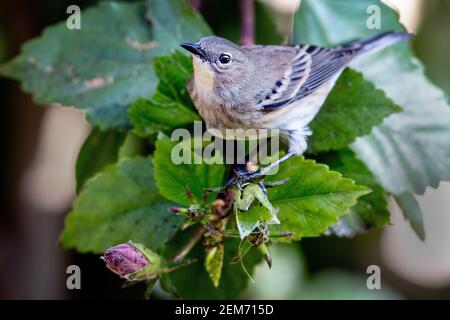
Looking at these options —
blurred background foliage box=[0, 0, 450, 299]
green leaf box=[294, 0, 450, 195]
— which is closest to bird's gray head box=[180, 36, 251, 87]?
green leaf box=[294, 0, 450, 195]

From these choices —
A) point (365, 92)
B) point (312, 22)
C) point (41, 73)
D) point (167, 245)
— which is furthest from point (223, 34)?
point (167, 245)

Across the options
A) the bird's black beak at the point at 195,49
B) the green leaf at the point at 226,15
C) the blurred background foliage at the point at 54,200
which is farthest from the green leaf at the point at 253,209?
the blurred background foliage at the point at 54,200

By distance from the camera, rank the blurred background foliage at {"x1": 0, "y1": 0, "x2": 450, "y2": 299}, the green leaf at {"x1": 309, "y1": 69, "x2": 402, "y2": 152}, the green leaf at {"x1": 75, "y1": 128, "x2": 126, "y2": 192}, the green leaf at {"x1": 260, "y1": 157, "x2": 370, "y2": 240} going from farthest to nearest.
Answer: the blurred background foliage at {"x1": 0, "y1": 0, "x2": 450, "y2": 299}, the green leaf at {"x1": 75, "y1": 128, "x2": 126, "y2": 192}, the green leaf at {"x1": 309, "y1": 69, "x2": 402, "y2": 152}, the green leaf at {"x1": 260, "y1": 157, "x2": 370, "y2": 240}

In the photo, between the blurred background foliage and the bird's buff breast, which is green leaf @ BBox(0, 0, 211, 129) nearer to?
the bird's buff breast

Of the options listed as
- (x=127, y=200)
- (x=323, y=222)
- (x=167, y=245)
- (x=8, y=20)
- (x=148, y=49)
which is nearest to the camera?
(x=323, y=222)

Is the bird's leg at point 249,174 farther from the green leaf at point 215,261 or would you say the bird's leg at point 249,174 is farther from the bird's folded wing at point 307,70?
the bird's folded wing at point 307,70

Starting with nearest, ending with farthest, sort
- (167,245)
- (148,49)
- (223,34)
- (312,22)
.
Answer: (167,245) < (148,49) < (312,22) < (223,34)

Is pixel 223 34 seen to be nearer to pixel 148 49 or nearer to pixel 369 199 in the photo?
pixel 148 49
